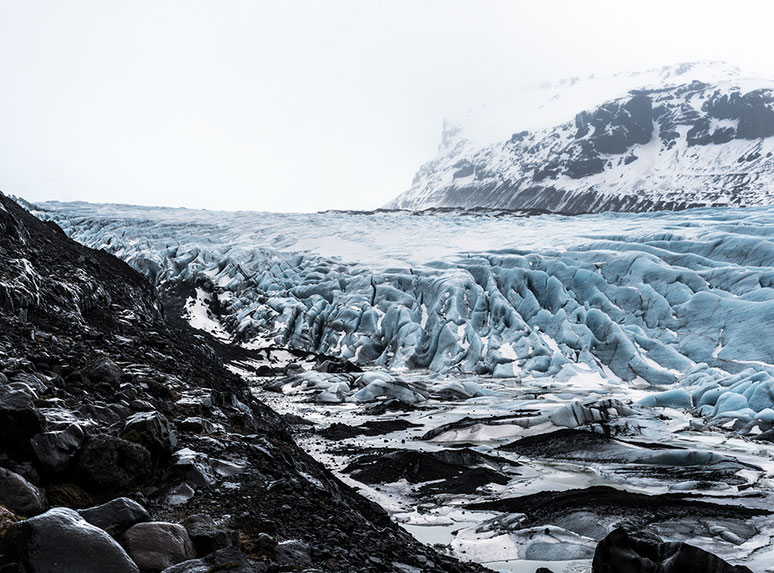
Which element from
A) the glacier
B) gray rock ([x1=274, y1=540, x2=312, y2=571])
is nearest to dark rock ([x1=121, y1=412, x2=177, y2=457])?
gray rock ([x1=274, y1=540, x2=312, y2=571])

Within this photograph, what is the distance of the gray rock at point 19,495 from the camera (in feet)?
10.9

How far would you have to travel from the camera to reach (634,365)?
71.6 feet

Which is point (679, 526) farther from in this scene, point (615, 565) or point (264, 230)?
point (264, 230)

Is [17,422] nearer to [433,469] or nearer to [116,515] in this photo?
[116,515]

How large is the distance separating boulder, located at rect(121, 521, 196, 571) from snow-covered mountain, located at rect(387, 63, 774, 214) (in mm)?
103311

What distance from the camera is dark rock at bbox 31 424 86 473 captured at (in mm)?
3877

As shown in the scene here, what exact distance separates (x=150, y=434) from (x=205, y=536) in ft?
5.21

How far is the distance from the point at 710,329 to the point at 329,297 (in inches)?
756

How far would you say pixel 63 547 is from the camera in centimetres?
280

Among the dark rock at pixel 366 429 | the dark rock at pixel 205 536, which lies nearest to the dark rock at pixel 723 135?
the dark rock at pixel 366 429

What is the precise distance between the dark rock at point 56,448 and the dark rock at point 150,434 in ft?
1.91

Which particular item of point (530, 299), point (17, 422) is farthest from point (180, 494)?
point (530, 299)

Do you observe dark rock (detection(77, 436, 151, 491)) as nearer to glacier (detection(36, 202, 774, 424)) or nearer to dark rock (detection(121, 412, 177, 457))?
dark rock (detection(121, 412, 177, 457))

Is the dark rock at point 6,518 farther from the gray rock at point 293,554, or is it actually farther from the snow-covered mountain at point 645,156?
the snow-covered mountain at point 645,156
